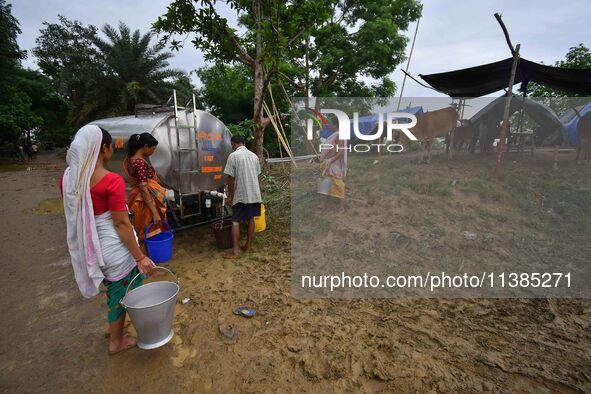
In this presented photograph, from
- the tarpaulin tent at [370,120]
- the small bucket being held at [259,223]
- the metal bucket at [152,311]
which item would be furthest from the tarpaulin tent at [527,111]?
the metal bucket at [152,311]

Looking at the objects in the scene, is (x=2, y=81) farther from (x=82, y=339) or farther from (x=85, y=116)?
(x=82, y=339)

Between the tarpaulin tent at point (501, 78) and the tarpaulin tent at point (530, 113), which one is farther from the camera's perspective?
the tarpaulin tent at point (501, 78)

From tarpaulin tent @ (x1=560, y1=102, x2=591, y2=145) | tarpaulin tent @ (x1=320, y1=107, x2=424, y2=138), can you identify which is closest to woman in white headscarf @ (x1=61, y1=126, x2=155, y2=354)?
tarpaulin tent @ (x1=320, y1=107, x2=424, y2=138)

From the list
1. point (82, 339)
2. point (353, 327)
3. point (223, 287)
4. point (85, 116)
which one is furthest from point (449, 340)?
point (85, 116)

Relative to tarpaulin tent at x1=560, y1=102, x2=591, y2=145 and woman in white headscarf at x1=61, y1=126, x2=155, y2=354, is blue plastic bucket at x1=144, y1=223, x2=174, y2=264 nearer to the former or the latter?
woman in white headscarf at x1=61, y1=126, x2=155, y2=354

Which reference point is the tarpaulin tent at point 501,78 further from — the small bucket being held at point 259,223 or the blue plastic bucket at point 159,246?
the blue plastic bucket at point 159,246

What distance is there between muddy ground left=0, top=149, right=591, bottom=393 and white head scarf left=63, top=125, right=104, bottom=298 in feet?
3.00

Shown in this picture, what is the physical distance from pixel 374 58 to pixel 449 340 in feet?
41.4

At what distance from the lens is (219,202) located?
5422 millimetres

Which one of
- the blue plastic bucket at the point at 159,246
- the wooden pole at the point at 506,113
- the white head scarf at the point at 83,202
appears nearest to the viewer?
the white head scarf at the point at 83,202

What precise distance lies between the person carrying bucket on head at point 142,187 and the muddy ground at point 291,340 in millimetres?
760

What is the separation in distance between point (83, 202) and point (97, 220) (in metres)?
0.17

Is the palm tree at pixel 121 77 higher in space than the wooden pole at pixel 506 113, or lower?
higher

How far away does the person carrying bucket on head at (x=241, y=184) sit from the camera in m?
4.01
